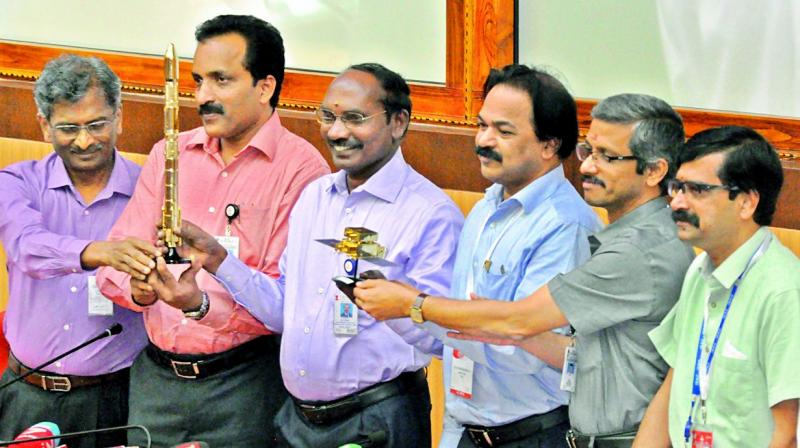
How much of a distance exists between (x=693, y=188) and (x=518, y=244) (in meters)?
0.56

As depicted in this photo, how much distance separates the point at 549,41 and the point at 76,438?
7.02 ft

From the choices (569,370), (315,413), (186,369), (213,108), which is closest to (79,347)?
(186,369)

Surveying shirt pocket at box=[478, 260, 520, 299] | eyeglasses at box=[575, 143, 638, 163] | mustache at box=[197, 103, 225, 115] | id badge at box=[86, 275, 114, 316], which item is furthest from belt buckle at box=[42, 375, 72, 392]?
eyeglasses at box=[575, 143, 638, 163]

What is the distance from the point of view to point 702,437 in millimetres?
3361

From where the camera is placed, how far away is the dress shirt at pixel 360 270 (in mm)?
4074

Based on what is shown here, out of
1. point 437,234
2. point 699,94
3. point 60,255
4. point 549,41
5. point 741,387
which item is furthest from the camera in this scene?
point 549,41

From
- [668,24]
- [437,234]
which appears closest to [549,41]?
[668,24]

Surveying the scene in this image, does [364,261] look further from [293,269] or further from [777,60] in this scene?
[777,60]

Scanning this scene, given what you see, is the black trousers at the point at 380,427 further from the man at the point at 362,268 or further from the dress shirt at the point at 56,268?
the dress shirt at the point at 56,268

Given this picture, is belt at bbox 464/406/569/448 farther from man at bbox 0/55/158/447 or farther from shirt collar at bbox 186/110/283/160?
man at bbox 0/55/158/447

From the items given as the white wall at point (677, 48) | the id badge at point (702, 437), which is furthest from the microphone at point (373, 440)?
the white wall at point (677, 48)

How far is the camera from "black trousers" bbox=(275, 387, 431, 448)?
4094 millimetres

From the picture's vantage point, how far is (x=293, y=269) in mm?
4246

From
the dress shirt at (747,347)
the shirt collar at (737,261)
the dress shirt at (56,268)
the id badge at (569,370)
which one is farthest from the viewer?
the dress shirt at (56,268)
